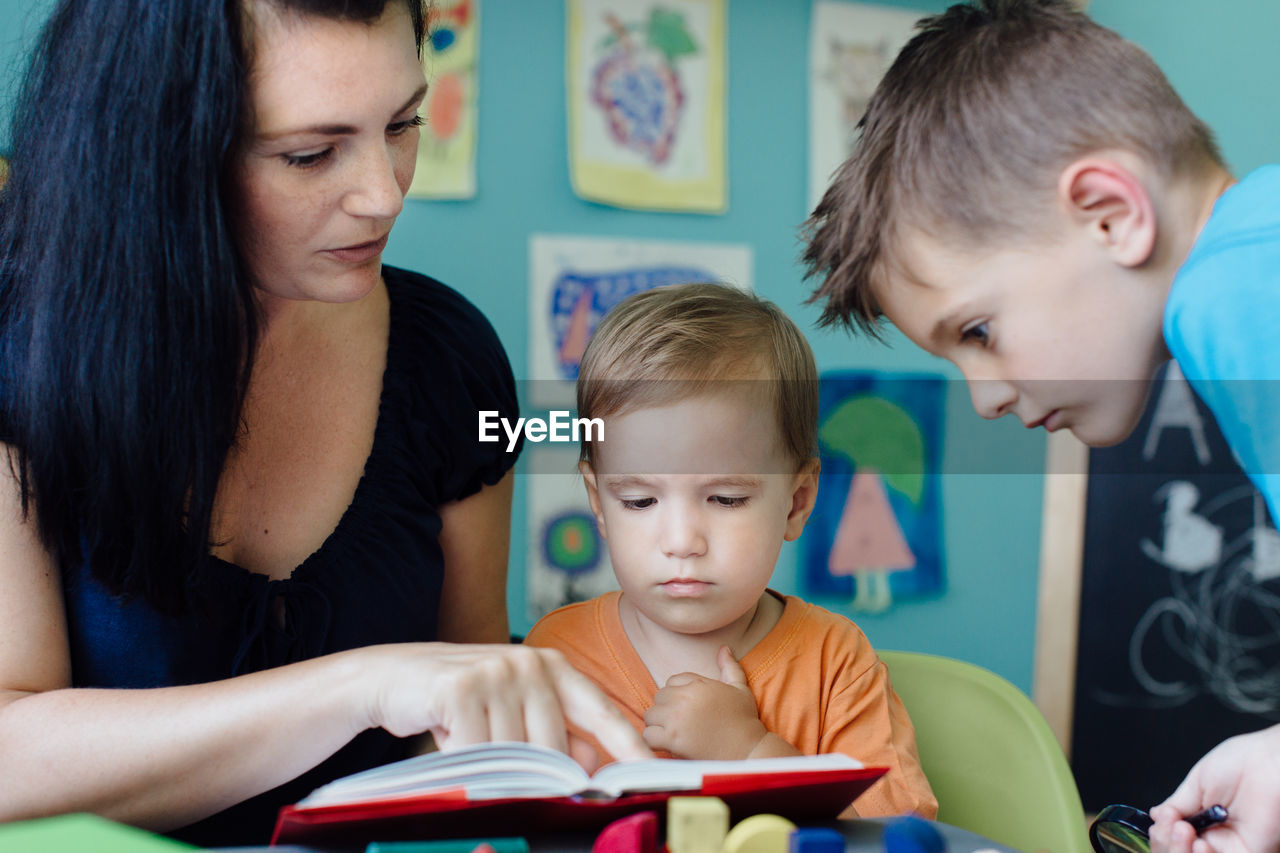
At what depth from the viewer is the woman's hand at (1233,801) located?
0.69 metres

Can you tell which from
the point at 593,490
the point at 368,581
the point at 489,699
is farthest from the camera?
the point at 593,490

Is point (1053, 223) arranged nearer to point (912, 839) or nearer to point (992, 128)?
point (992, 128)

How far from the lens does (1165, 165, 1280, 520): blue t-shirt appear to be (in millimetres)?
693

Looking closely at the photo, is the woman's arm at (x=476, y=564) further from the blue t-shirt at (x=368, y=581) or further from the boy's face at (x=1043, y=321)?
the boy's face at (x=1043, y=321)

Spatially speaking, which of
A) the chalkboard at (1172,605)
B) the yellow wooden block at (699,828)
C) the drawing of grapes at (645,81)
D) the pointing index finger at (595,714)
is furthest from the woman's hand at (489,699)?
the chalkboard at (1172,605)

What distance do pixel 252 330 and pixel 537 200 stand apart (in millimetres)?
875

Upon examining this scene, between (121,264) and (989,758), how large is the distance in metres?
0.88

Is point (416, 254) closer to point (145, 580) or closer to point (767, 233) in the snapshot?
point (767, 233)

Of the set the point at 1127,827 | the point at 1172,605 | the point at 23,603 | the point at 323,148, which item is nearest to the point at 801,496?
the point at 1127,827

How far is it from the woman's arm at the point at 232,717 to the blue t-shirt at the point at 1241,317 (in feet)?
1.55

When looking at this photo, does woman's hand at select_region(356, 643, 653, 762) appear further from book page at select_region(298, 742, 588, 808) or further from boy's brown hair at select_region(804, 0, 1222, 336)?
boy's brown hair at select_region(804, 0, 1222, 336)

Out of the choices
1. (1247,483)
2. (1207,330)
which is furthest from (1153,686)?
(1207,330)

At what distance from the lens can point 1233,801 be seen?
2.37 ft

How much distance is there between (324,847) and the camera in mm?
567
